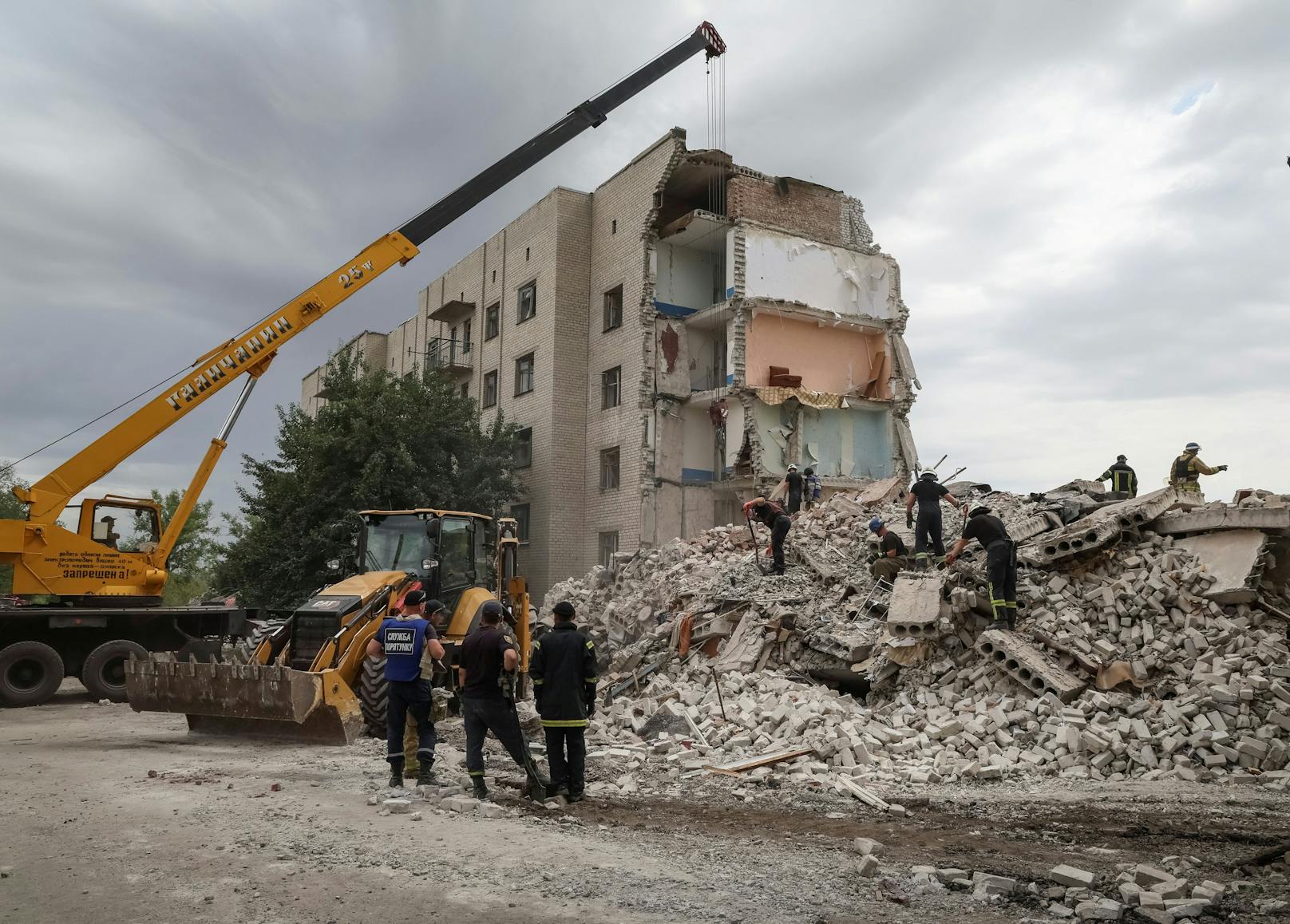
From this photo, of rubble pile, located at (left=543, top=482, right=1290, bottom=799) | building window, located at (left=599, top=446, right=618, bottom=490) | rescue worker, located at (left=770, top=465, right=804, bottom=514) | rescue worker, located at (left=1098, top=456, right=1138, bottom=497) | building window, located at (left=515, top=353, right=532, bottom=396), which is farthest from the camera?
building window, located at (left=515, top=353, right=532, bottom=396)

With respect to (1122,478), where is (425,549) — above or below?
below

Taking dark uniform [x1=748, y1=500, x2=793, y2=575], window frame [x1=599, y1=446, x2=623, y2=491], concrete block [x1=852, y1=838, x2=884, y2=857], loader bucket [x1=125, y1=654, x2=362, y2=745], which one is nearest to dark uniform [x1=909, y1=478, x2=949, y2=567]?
dark uniform [x1=748, y1=500, x2=793, y2=575]

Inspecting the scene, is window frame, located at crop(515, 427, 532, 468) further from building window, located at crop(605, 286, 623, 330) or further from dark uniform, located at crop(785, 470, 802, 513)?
dark uniform, located at crop(785, 470, 802, 513)

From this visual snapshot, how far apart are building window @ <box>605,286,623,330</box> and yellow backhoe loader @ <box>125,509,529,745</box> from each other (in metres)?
16.2

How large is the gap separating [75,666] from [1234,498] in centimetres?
1592

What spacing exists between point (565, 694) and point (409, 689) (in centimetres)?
135

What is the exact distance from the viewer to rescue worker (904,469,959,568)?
12.9 m

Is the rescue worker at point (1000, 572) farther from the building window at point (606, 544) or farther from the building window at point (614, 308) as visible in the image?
the building window at point (614, 308)

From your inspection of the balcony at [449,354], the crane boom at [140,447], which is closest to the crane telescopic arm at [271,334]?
the crane boom at [140,447]

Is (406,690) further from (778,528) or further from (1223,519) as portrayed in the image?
(1223,519)

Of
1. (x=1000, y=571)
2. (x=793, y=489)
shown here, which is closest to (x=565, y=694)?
(x=1000, y=571)

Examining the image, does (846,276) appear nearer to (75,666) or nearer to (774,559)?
(774,559)

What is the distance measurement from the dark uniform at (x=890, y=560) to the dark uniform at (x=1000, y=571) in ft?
6.71

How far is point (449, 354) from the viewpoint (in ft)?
117
